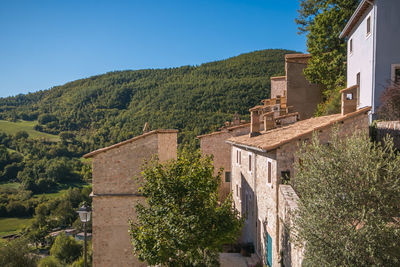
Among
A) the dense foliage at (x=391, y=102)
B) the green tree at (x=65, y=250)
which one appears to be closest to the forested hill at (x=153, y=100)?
the green tree at (x=65, y=250)

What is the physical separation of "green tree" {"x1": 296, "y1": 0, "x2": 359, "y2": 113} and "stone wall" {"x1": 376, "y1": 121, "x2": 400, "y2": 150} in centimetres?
969

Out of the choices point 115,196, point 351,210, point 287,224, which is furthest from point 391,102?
point 115,196

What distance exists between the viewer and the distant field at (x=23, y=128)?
103 meters

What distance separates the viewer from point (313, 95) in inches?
1003

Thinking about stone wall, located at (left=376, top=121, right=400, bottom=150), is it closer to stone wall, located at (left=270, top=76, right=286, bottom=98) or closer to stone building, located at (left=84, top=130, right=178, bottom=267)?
stone building, located at (left=84, top=130, right=178, bottom=267)

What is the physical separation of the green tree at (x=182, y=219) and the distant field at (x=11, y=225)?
60794mm

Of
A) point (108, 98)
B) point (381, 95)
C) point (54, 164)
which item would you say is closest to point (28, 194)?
point (54, 164)

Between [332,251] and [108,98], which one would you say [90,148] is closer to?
[108,98]

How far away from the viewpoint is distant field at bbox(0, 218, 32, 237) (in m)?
58.6

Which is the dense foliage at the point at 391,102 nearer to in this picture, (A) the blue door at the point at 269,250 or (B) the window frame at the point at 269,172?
(B) the window frame at the point at 269,172

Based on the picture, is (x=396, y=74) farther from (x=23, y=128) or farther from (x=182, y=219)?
(x=23, y=128)

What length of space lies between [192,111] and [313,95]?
42.1 meters

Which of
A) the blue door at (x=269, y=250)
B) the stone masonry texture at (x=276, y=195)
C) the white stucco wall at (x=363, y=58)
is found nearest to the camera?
the stone masonry texture at (x=276, y=195)

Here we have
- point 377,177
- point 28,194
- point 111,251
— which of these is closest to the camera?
point 377,177
